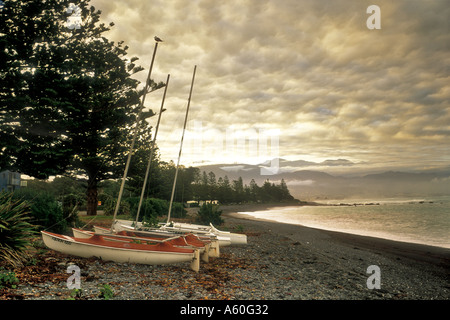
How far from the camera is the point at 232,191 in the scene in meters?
Result: 128

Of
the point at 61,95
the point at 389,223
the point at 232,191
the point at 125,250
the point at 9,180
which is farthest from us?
the point at 232,191

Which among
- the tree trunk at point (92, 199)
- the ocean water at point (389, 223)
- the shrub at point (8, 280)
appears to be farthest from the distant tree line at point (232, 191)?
the shrub at point (8, 280)

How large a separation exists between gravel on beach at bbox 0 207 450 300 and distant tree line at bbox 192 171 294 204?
82.0 meters

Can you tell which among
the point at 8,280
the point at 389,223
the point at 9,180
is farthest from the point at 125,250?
the point at 9,180

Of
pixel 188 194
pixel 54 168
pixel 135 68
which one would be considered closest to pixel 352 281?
pixel 54 168

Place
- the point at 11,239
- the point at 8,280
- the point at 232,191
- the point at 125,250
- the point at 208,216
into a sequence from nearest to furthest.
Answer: the point at 8,280 < the point at 11,239 < the point at 125,250 < the point at 208,216 < the point at 232,191

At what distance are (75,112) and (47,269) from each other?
59.8ft

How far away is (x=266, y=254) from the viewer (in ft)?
45.9

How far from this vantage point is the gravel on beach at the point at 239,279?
275 inches

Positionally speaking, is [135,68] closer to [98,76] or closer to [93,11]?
[98,76]

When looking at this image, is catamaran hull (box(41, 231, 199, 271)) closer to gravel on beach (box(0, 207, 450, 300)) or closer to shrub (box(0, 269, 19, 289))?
gravel on beach (box(0, 207, 450, 300))

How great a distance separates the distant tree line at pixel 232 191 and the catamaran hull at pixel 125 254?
83.7m

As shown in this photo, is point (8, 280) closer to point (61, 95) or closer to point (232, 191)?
point (61, 95)

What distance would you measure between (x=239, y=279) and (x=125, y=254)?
4.18 meters
